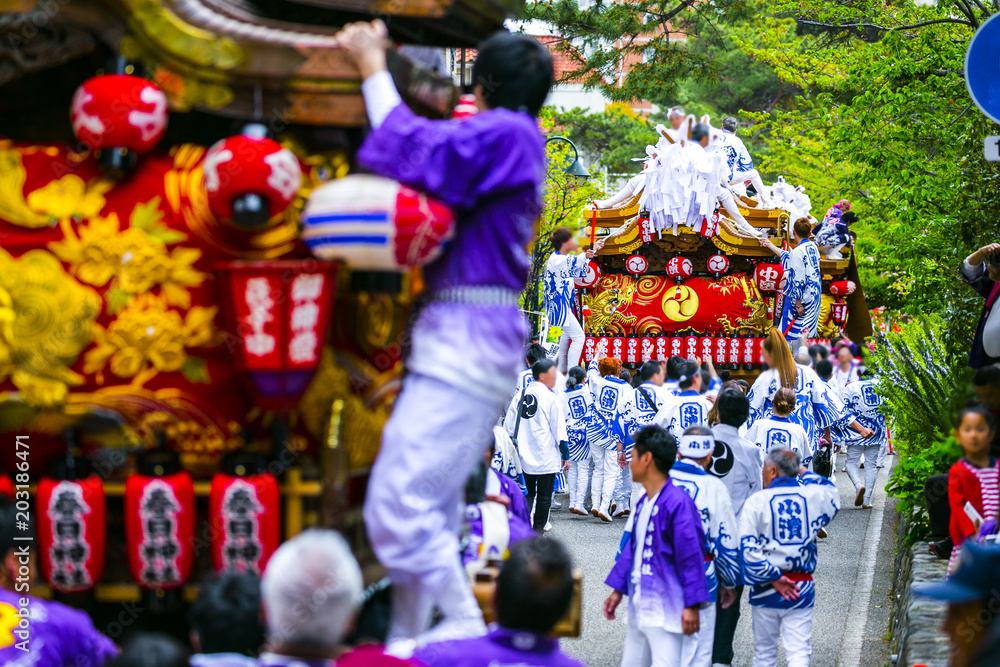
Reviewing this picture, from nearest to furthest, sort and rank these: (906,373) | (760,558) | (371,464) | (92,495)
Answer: (92,495), (371,464), (760,558), (906,373)

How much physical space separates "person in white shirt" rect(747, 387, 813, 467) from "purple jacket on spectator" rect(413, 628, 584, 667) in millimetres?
6134

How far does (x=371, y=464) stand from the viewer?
12.3ft

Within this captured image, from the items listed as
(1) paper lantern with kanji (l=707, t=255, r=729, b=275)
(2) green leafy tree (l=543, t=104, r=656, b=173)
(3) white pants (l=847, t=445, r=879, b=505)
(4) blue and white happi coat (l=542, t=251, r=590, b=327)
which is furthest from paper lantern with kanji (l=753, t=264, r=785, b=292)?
(2) green leafy tree (l=543, t=104, r=656, b=173)

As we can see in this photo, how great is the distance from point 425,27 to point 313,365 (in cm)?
130

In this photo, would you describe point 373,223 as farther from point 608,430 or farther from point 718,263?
point 718,263

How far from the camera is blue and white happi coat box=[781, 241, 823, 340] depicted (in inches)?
500

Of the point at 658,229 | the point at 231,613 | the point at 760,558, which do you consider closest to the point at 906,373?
the point at 760,558

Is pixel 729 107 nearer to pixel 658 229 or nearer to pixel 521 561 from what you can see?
pixel 658 229

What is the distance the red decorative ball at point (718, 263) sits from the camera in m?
14.8

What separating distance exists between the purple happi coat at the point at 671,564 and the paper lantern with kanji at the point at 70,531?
3097mm

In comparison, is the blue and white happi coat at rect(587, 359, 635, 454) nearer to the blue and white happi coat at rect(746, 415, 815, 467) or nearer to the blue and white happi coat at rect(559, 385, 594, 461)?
the blue and white happi coat at rect(559, 385, 594, 461)

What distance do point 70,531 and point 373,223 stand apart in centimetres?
128

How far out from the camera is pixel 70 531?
3.26 m

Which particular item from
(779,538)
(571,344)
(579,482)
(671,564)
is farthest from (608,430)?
(671,564)
